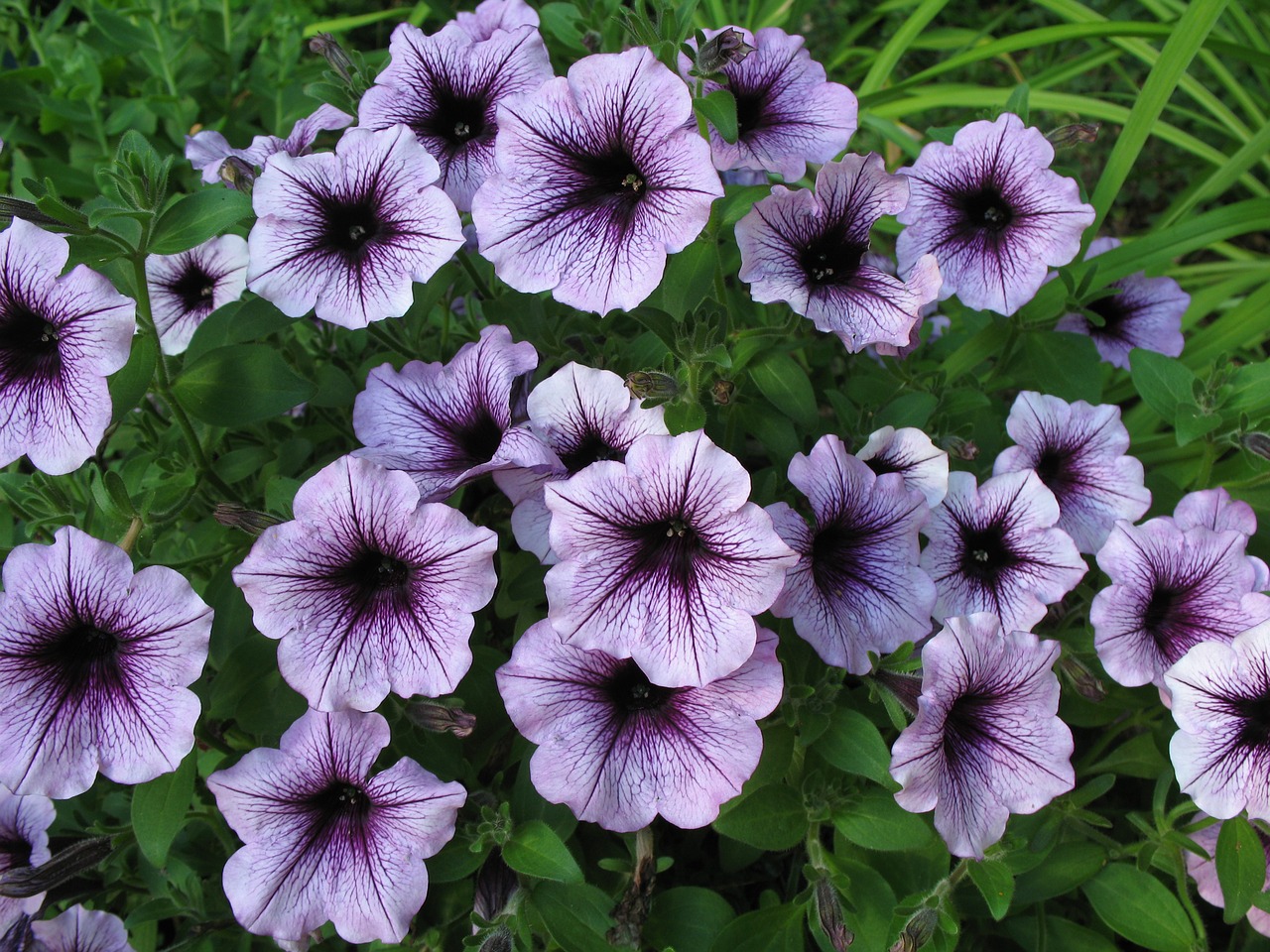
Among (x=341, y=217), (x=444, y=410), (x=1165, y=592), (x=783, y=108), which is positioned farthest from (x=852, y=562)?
(x=341, y=217)

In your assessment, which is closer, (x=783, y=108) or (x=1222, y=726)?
(x=1222, y=726)

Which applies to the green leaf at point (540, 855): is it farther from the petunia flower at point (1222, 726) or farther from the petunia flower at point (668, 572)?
the petunia flower at point (1222, 726)

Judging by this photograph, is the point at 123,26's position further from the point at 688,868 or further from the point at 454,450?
the point at 688,868

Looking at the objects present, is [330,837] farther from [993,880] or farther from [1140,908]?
[1140,908]

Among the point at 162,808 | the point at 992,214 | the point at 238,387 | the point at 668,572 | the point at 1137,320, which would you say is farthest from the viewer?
the point at 1137,320

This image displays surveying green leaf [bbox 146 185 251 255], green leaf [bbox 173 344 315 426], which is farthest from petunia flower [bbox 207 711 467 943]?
green leaf [bbox 146 185 251 255]

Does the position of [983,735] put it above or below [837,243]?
below

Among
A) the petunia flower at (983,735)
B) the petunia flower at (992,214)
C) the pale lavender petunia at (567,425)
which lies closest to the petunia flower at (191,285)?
the pale lavender petunia at (567,425)
